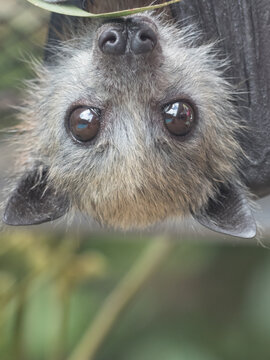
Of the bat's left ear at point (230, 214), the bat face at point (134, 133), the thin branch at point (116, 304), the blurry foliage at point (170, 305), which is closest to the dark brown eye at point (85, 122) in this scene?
the bat face at point (134, 133)

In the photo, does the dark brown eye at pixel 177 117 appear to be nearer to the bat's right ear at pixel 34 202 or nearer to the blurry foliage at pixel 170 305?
the bat's right ear at pixel 34 202

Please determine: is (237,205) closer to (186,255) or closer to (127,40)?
(127,40)

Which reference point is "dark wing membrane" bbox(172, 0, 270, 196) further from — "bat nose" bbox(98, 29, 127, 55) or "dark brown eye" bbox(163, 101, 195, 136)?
"bat nose" bbox(98, 29, 127, 55)

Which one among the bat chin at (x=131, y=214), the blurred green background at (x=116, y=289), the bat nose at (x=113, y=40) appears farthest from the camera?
the blurred green background at (x=116, y=289)

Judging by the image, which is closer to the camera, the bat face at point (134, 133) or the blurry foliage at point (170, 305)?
the bat face at point (134, 133)

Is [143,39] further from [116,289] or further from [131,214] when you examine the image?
[116,289]

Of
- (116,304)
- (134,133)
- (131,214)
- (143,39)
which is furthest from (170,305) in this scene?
(143,39)

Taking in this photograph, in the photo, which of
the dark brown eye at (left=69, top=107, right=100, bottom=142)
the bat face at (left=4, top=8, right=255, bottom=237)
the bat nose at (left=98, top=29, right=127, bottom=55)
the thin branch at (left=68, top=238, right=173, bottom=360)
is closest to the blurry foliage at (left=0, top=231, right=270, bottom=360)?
the thin branch at (left=68, top=238, right=173, bottom=360)
